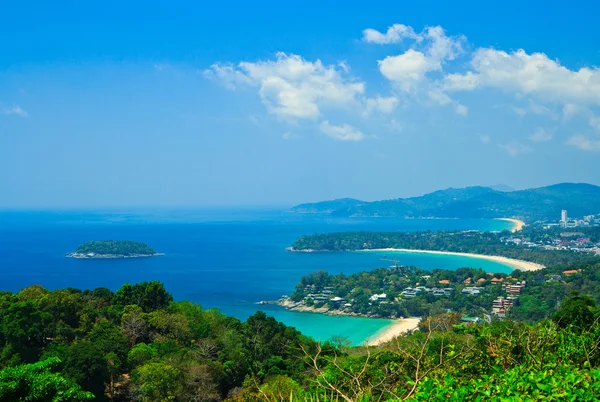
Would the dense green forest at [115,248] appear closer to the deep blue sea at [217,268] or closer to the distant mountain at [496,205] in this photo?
the deep blue sea at [217,268]

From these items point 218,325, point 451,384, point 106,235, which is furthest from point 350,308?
point 106,235

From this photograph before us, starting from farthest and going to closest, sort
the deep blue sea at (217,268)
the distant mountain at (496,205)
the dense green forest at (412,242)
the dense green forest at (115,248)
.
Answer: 1. the distant mountain at (496,205)
2. the dense green forest at (412,242)
3. the dense green forest at (115,248)
4. the deep blue sea at (217,268)

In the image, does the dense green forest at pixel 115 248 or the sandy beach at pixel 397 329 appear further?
the dense green forest at pixel 115 248

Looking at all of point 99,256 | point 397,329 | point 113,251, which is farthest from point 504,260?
point 99,256

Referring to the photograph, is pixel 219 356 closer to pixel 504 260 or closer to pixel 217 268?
pixel 217 268

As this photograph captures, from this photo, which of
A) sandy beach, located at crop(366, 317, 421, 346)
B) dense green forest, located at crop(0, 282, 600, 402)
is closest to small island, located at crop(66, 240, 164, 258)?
sandy beach, located at crop(366, 317, 421, 346)

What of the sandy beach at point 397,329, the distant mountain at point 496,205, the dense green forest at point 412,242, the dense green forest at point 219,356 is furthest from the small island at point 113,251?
the distant mountain at point 496,205
